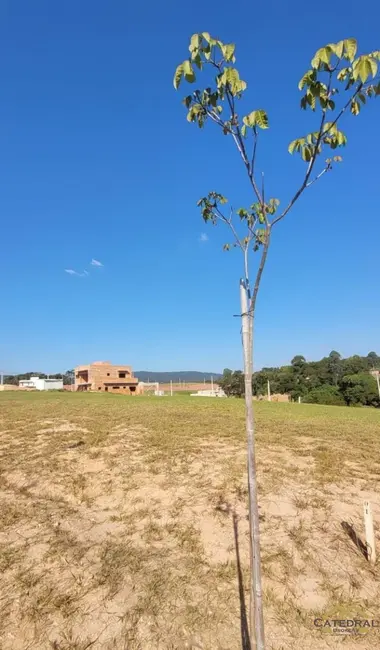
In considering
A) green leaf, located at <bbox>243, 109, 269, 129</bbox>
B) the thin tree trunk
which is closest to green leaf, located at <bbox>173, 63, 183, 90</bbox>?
green leaf, located at <bbox>243, 109, 269, 129</bbox>

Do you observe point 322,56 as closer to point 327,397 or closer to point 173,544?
point 173,544

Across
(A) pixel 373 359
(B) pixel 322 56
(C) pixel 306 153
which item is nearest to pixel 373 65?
(B) pixel 322 56

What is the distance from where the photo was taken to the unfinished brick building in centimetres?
4872

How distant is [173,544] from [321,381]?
54686 mm

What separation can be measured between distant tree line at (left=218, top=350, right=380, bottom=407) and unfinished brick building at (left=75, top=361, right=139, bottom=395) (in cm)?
1551

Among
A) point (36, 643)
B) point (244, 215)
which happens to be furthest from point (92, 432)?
point (244, 215)

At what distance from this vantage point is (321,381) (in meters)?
54.7

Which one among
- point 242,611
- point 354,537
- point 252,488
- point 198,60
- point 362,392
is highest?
point 198,60

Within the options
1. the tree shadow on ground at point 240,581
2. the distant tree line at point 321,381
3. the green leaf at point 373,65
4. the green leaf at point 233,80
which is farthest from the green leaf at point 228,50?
the distant tree line at point 321,381

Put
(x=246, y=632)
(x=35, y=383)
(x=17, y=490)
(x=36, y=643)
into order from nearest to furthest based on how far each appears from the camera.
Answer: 1. (x=36, y=643)
2. (x=246, y=632)
3. (x=17, y=490)
4. (x=35, y=383)

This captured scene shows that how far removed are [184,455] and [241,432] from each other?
2670 mm

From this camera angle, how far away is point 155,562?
3.78 meters

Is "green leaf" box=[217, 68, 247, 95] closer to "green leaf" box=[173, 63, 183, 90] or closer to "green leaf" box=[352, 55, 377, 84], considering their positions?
"green leaf" box=[173, 63, 183, 90]

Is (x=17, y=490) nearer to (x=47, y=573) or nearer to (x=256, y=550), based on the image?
(x=47, y=573)
